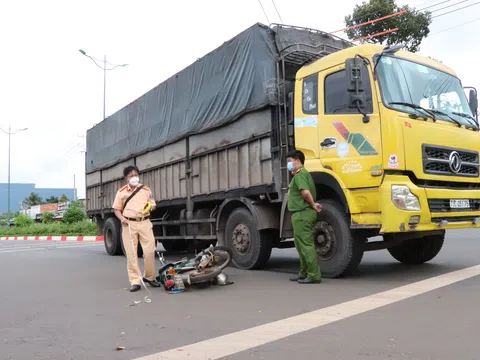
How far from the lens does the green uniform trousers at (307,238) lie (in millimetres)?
5934

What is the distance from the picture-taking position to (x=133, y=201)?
20.8 ft

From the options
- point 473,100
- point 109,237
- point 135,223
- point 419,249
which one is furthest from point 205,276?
point 109,237

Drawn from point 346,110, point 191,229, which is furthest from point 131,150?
point 346,110

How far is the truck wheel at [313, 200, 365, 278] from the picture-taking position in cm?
593

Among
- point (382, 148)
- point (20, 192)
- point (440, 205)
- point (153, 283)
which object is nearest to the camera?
point (382, 148)

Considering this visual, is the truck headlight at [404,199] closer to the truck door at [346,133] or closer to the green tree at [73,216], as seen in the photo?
the truck door at [346,133]

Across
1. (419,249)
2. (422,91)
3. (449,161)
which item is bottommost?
(419,249)

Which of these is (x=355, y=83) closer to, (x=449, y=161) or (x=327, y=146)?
(x=327, y=146)

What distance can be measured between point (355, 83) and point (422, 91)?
1.10m

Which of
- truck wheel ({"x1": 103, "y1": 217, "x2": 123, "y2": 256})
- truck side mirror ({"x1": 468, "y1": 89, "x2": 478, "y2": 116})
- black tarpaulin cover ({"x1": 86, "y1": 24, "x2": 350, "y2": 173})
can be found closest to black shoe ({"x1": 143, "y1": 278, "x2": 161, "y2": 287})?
black tarpaulin cover ({"x1": 86, "y1": 24, "x2": 350, "y2": 173})

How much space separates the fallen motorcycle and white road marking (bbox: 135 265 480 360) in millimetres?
1935

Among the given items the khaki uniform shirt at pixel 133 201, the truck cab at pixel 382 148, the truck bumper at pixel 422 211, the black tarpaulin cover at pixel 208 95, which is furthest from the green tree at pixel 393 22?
the khaki uniform shirt at pixel 133 201

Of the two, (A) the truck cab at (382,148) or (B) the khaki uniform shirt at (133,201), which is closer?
(A) the truck cab at (382,148)

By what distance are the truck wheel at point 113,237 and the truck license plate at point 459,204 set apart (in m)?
8.31
